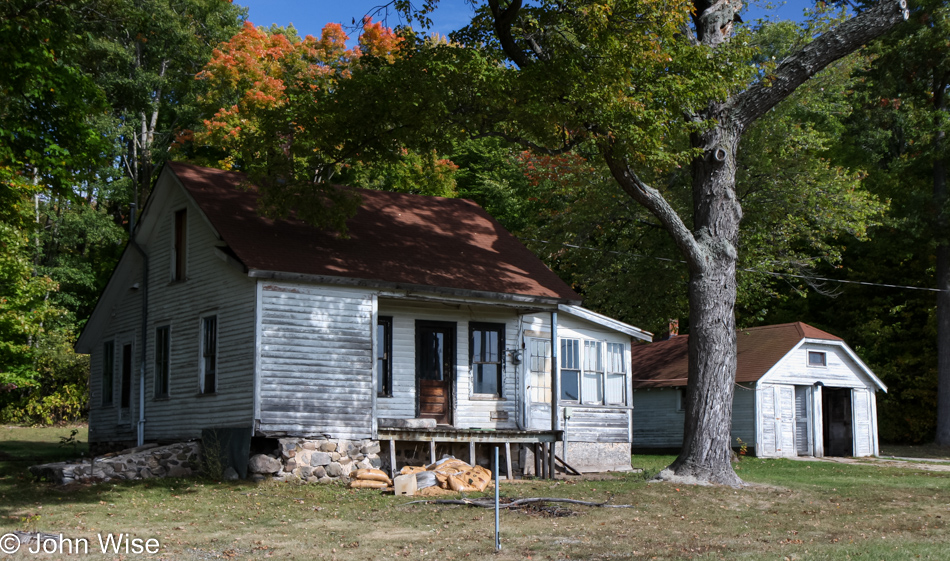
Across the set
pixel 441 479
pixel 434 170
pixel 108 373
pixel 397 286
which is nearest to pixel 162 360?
pixel 108 373

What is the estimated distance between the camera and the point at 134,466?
55.3 feet

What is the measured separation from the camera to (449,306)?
20.6 meters

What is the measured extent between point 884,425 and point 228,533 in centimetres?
3453

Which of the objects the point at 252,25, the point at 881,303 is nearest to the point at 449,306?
the point at 252,25

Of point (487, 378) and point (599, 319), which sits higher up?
point (599, 319)

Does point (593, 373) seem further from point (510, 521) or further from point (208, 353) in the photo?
point (510, 521)

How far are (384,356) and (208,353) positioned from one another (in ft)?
12.0

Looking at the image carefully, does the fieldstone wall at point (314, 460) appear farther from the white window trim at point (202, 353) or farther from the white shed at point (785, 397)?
the white shed at point (785, 397)

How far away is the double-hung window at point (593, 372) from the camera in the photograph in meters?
22.5

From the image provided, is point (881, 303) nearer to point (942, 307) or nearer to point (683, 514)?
point (942, 307)

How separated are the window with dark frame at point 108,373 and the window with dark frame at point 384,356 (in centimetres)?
786

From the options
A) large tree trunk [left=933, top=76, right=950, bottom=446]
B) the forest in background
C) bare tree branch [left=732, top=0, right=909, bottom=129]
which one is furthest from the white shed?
bare tree branch [left=732, top=0, right=909, bottom=129]

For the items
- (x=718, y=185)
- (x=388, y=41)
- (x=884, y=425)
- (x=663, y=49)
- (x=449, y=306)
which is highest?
(x=388, y=41)

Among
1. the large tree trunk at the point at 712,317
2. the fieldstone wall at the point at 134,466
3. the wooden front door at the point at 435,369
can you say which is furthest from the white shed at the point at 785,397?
the fieldstone wall at the point at 134,466
